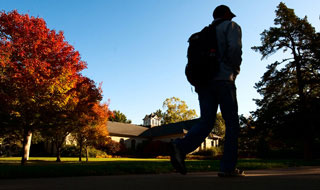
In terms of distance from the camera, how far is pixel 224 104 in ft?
9.65

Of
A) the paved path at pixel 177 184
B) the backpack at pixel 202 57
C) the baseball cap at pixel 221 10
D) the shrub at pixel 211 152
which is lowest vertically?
the shrub at pixel 211 152

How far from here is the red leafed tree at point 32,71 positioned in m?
11.2

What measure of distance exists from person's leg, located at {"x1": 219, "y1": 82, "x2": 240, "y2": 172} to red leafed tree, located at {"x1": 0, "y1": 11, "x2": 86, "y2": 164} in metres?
10.6

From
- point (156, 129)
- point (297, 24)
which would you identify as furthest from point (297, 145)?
point (156, 129)

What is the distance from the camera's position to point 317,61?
801 inches

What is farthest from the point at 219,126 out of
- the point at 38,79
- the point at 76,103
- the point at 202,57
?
the point at 202,57

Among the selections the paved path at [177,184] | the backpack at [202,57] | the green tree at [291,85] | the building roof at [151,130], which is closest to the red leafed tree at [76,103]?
the paved path at [177,184]

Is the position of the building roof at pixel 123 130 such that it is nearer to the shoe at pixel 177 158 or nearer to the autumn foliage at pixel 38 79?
the autumn foliage at pixel 38 79

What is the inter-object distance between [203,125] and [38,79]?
35.3ft

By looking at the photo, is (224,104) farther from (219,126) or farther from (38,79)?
(219,126)

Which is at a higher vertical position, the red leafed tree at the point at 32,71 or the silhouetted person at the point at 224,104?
the red leafed tree at the point at 32,71

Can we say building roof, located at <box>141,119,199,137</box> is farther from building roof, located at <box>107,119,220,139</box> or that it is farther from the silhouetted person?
the silhouetted person

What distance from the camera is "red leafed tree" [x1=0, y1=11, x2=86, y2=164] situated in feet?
36.9

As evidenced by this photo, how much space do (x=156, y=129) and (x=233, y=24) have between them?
162 feet
